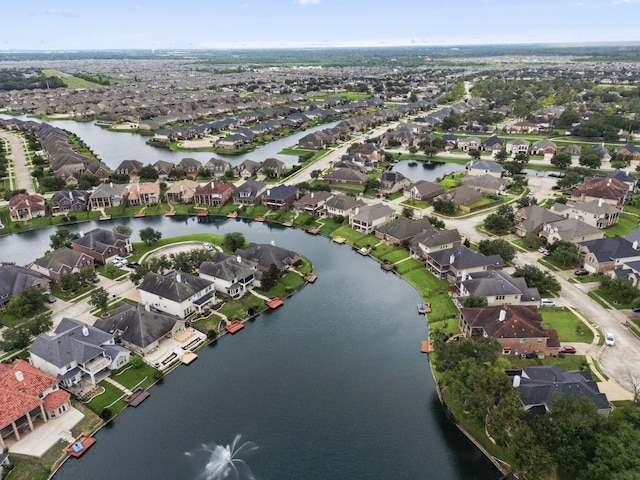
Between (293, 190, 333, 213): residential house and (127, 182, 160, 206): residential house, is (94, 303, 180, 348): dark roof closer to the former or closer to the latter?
(293, 190, 333, 213): residential house

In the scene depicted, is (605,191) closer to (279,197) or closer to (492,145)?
(492,145)

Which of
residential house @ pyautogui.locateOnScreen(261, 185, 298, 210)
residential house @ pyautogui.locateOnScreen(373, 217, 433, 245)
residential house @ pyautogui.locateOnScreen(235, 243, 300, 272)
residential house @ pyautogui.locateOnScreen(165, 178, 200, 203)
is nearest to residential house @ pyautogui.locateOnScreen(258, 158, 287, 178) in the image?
residential house @ pyautogui.locateOnScreen(261, 185, 298, 210)

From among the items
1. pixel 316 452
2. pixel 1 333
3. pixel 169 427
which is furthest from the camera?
pixel 1 333

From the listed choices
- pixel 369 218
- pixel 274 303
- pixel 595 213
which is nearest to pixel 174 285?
pixel 274 303

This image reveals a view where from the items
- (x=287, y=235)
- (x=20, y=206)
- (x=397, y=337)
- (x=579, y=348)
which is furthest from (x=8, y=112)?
(x=579, y=348)

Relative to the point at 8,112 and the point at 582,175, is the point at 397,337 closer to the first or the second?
the point at 582,175

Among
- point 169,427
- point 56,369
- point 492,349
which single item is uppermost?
point 492,349
